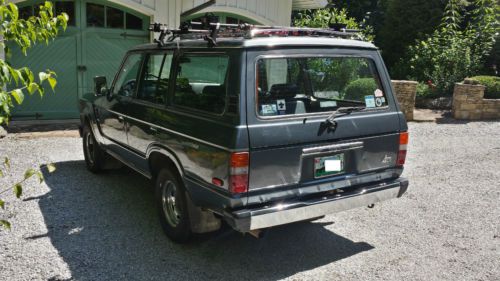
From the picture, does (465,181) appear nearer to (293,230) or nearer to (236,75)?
(293,230)

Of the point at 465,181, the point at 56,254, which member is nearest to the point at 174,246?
the point at 56,254

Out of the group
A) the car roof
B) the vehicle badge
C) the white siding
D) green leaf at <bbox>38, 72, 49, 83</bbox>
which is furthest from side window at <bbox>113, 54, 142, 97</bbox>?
the white siding

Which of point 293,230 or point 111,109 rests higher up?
point 111,109

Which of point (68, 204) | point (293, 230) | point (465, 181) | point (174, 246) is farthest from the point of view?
point (465, 181)

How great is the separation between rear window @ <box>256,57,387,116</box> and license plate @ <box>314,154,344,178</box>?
416 millimetres

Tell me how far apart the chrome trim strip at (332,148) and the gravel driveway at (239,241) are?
1002 mm

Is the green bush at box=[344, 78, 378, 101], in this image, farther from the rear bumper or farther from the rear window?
the rear bumper

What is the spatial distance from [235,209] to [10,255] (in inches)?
80.7

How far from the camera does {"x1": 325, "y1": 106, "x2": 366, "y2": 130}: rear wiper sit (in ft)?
13.4

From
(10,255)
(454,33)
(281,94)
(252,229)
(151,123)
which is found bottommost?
(10,255)

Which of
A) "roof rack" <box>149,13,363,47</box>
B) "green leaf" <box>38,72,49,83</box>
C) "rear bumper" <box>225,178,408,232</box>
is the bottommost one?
"rear bumper" <box>225,178,408,232</box>

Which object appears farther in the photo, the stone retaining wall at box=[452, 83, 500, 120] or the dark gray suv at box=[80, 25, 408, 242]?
the stone retaining wall at box=[452, 83, 500, 120]

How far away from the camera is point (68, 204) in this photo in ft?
18.0

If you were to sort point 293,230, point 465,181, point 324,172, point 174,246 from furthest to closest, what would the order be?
point 465,181 < point 293,230 < point 174,246 < point 324,172
